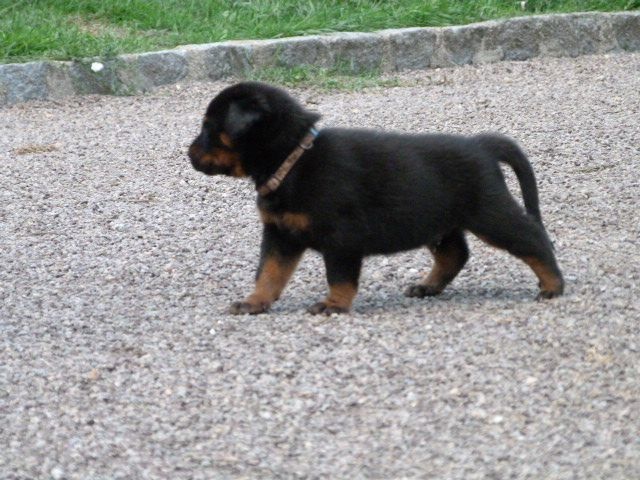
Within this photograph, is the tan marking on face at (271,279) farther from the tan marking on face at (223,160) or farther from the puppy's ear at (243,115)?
the puppy's ear at (243,115)

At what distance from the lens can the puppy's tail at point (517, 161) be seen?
226 inches

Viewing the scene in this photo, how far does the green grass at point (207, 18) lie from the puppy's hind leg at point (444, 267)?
5507 millimetres

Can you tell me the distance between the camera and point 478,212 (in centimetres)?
555

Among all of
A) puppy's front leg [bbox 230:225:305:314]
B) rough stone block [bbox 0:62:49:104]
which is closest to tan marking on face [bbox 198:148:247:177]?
puppy's front leg [bbox 230:225:305:314]

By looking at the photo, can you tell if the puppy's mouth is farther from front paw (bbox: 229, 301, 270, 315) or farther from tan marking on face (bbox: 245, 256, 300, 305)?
front paw (bbox: 229, 301, 270, 315)

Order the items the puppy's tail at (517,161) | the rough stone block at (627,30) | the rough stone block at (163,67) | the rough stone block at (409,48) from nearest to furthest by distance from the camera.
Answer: the puppy's tail at (517,161)
the rough stone block at (163,67)
the rough stone block at (409,48)
the rough stone block at (627,30)

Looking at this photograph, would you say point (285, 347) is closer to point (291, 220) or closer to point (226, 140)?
point (291, 220)

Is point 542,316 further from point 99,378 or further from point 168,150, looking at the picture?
point 168,150

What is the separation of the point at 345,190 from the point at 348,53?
6.00m

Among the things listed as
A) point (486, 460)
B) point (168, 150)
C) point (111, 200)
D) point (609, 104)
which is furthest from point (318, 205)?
point (609, 104)

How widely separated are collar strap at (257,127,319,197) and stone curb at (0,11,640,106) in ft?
17.7

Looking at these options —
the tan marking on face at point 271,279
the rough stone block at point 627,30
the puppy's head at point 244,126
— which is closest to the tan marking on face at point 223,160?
the puppy's head at point 244,126

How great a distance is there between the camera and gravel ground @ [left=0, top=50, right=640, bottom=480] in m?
4.04

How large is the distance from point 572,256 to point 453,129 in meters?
2.89
